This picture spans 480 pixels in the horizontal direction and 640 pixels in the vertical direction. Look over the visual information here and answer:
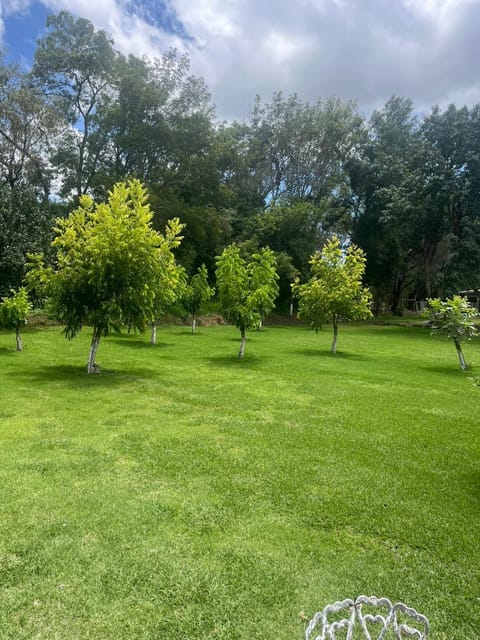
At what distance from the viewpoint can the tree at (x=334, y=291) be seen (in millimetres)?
14352

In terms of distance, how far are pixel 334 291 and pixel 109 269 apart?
7.83m

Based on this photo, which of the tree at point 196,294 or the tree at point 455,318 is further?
the tree at point 196,294

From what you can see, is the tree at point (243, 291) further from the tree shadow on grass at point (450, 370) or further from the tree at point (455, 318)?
the tree shadow on grass at point (450, 370)

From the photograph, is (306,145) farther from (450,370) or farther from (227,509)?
(227,509)

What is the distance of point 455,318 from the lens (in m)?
11.6

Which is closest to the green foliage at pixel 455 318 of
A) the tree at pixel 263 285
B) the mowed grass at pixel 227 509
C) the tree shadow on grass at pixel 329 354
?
the tree shadow on grass at pixel 329 354

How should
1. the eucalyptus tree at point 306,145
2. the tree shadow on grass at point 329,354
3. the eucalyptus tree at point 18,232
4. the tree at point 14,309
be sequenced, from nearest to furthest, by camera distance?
the tree at point 14,309, the tree shadow on grass at point 329,354, the eucalyptus tree at point 18,232, the eucalyptus tree at point 306,145

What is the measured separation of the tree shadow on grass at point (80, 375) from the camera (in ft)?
29.4

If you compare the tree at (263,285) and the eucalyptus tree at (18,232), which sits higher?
the eucalyptus tree at (18,232)

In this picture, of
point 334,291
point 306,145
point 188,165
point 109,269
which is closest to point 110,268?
point 109,269

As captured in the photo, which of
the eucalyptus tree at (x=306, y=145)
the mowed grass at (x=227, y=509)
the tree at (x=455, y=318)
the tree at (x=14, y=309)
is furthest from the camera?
the eucalyptus tree at (x=306, y=145)

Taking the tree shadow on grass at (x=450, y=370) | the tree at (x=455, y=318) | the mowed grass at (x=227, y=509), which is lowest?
the mowed grass at (x=227, y=509)

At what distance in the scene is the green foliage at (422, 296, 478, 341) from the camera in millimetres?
11625

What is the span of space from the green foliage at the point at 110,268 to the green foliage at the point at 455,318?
7.55m
